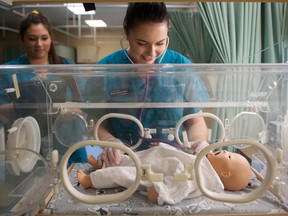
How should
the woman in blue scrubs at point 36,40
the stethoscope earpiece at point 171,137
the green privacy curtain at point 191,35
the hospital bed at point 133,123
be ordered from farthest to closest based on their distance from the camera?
the green privacy curtain at point 191,35, the woman in blue scrubs at point 36,40, the stethoscope earpiece at point 171,137, the hospital bed at point 133,123

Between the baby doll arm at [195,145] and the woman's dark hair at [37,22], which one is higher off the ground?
the woman's dark hair at [37,22]

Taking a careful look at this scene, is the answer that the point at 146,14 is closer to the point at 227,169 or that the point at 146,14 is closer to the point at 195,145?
the point at 195,145

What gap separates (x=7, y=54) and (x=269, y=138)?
5.37 m

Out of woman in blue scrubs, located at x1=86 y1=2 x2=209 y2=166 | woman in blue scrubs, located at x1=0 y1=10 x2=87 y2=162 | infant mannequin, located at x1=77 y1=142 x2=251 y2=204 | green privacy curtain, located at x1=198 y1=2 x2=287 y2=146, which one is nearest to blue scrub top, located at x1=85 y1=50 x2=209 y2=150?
woman in blue scrubs, located at x1=86 y1=2 x2=209 y2=166

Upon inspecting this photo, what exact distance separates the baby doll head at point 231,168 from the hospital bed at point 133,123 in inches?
1.0

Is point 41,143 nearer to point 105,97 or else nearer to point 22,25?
point 105,97

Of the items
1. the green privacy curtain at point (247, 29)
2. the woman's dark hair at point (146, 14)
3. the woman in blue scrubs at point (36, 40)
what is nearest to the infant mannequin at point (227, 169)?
the woman's dark hair at point (146, 14)

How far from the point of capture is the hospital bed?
74 centimetres

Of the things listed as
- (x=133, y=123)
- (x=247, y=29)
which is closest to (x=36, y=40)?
(x=133, y=123)

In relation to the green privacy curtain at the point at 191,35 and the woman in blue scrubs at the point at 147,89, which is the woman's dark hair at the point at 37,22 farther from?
the green privacy curtain at the point at 191,35

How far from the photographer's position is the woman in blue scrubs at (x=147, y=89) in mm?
879

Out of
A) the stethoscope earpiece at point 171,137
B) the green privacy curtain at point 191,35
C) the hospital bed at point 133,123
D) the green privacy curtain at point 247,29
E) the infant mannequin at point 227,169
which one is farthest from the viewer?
the green privacy curtain at point 191,35

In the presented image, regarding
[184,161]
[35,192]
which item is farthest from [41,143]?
[184,161]

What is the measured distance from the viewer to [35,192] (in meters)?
0.82
